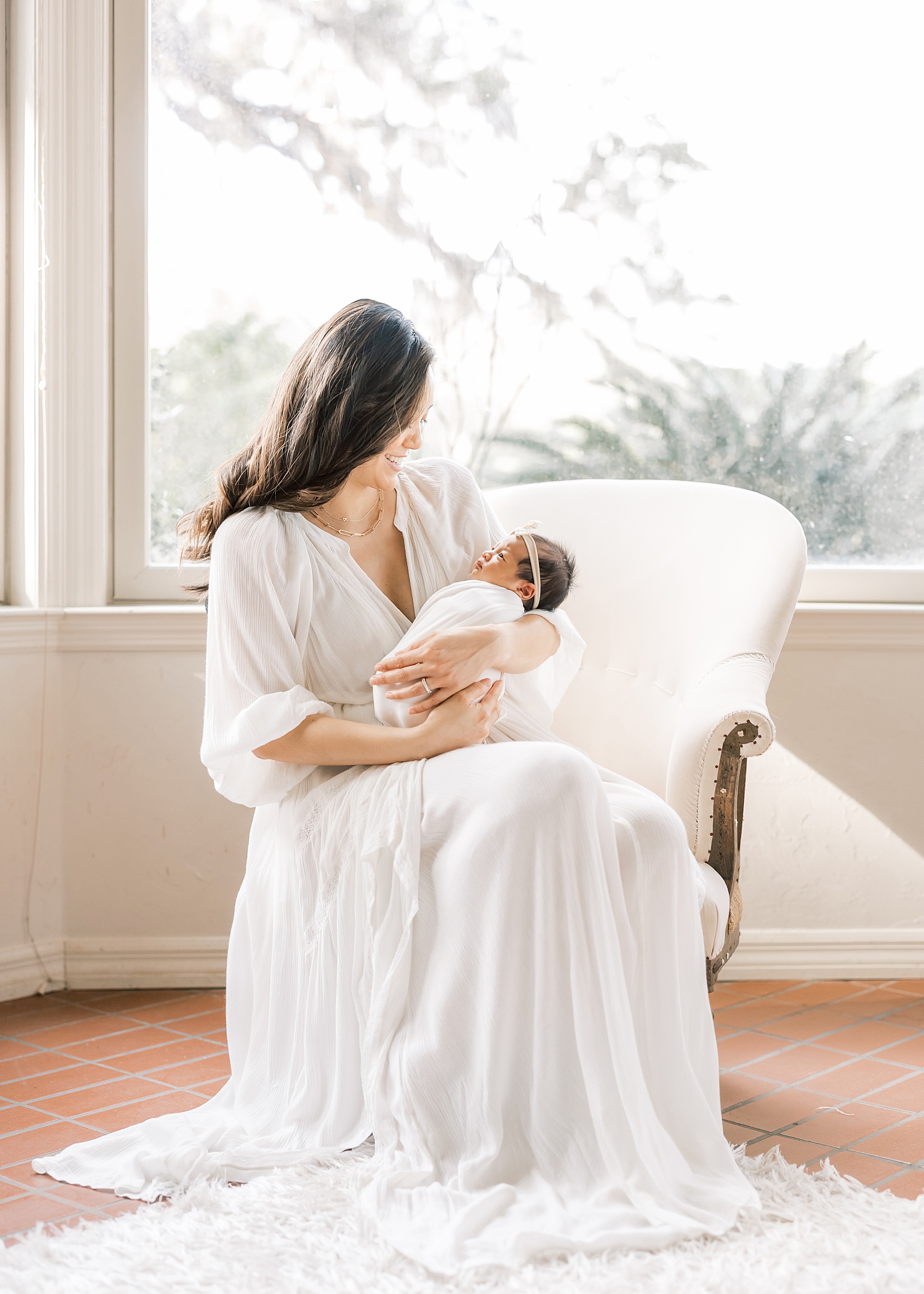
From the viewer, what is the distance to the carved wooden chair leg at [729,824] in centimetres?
205

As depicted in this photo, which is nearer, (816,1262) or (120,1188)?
(816,1262)

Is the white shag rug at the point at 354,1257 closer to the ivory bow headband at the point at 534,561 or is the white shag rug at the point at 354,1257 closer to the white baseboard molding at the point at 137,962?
the ivory bow headband at the point at 534,561

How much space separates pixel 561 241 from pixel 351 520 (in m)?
1.23

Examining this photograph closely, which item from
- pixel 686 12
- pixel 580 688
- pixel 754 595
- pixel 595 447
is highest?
pixel 686 12

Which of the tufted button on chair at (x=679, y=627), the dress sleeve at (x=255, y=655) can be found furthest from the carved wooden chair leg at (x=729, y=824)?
the dress sleeve at (x=255, y=655)

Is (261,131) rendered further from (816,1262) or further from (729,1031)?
(816,1262)

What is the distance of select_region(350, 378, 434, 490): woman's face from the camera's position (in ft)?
6.61

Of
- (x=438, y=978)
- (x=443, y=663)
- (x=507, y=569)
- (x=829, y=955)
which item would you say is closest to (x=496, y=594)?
(x=507, y=569)

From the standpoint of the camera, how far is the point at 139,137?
2.83 m

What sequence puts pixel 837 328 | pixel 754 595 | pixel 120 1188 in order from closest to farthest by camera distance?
pixel 120 1188
pixel 754 595
pixel 837 328

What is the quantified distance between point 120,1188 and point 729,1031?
130 cm

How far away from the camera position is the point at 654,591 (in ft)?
8.04

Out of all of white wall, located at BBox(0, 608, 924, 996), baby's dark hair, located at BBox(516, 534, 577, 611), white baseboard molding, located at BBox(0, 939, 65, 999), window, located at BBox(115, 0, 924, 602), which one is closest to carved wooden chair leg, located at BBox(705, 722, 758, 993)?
baby's dark hair, located at BBox(516, 534, 577, 611)

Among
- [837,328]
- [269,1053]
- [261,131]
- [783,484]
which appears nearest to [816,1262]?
[269,1053]
